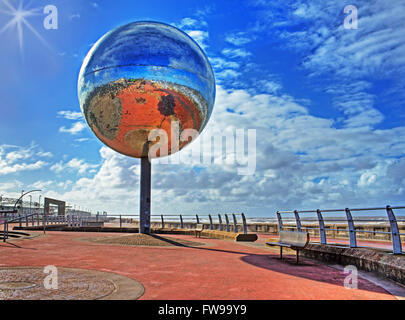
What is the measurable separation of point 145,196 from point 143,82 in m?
5.74

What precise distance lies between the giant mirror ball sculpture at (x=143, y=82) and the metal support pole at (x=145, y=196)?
2395mm

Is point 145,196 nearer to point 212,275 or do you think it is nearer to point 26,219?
point 212,275

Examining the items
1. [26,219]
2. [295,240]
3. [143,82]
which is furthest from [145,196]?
[26,219]

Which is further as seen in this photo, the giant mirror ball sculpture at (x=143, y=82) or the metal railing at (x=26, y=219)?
the metal railing at (x=26, y=219)

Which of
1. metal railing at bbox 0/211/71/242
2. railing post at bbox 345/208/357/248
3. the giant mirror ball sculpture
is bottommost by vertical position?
metal railing at bbox 0/211/71/242

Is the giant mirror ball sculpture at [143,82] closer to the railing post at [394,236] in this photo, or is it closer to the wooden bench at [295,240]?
the wooden bench at [295,240]

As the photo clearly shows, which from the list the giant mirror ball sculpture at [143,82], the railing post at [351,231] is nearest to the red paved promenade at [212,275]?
the railing post at [351,231]

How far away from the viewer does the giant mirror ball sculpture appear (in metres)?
10.6

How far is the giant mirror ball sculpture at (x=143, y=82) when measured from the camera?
10594 mm

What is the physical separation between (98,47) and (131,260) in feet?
24.3

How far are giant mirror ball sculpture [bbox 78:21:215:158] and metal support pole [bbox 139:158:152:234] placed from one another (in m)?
2.40

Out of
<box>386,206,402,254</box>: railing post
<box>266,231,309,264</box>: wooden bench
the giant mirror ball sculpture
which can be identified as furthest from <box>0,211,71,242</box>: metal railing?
<box>386,206,402,254</box>: railing post

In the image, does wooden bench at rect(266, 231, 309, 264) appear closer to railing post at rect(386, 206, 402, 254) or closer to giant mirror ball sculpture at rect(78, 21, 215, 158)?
railing post at rect(386, 206, 402, 254)

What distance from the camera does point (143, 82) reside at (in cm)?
1058
